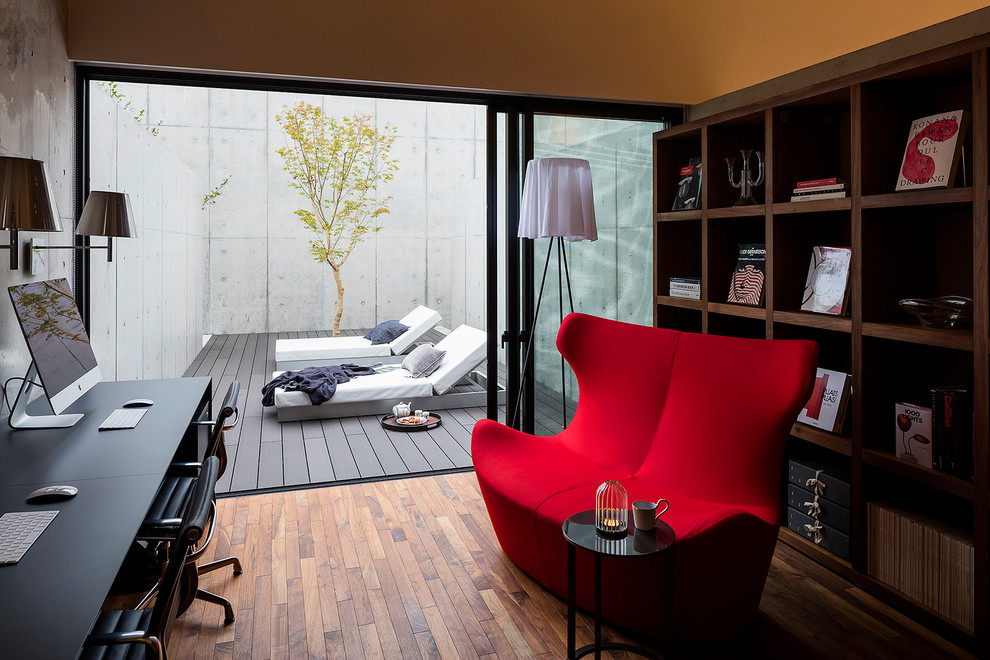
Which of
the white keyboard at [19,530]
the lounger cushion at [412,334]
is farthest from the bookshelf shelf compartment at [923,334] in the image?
the lounger cushion at [412,334]

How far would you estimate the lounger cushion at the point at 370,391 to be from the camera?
17.2 ft

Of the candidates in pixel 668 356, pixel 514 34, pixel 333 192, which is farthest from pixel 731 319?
pixel 333 192

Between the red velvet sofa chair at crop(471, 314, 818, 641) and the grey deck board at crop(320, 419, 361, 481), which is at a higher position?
the red velvet sofa chair at crop(471, 314, 818, 641)

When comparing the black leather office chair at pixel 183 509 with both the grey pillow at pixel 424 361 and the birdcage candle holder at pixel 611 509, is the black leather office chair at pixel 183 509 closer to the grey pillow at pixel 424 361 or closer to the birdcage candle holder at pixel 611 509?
the birdcage candle holder at pixel 611 509

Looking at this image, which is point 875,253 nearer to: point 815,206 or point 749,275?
point 815,206

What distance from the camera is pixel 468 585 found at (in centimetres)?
263

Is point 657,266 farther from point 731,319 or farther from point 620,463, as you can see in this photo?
point 620,463

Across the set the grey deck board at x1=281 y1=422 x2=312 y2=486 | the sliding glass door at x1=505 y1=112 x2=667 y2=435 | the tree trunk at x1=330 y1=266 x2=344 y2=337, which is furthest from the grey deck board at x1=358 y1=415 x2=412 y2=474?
the tree trunk at x1=330 y1=266 x2=344 y2=337

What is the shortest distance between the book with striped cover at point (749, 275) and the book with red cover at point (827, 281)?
0.73 feet

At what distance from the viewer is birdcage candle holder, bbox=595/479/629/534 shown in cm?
197

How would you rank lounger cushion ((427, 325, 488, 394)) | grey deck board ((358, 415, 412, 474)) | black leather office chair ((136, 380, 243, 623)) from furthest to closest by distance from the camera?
lounger cushion ((427, 325, 488, 394)) < grey deck board ((358, 415, 412, 474)) < black leather office chair ((136, 380, 243, 623))

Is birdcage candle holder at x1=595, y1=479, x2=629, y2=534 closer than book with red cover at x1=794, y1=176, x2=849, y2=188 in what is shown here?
Yes

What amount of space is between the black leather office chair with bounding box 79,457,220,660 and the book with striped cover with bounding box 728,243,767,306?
255 centimetres

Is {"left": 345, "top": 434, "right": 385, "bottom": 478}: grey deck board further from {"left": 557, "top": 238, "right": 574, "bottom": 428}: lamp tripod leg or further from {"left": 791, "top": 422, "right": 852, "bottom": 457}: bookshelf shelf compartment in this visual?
{"left": 791, "top": 422, "right": 852, "bottom": 457}: bookshelf shelf compartment
